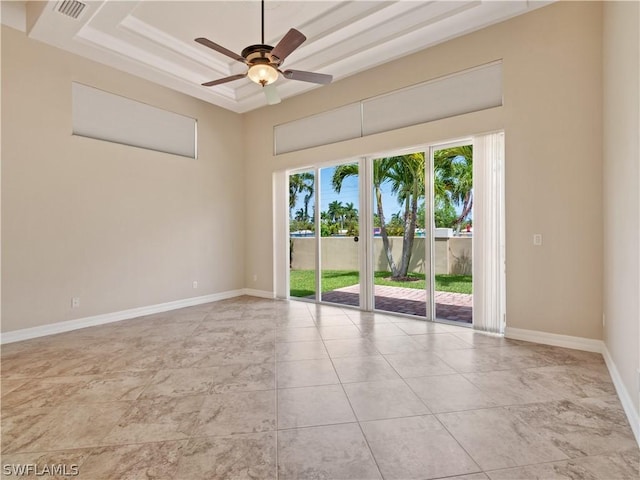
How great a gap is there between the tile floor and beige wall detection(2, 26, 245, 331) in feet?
2.73

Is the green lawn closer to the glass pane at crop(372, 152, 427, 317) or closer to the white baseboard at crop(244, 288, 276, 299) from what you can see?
the glass pane at crop(372, 152, 427, 317)

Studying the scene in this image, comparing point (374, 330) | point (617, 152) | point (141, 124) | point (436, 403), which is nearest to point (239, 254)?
point (141, 124)

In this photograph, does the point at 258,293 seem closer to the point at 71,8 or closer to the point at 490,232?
the point at 490,232

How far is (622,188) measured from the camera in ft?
8.05

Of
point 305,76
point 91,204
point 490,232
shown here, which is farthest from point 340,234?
point 91,204

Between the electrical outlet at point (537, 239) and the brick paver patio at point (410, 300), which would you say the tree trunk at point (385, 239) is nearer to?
the brick paver patio at point (410, 300)

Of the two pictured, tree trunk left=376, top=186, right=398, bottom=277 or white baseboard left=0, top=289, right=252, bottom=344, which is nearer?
white baseboard left=0, top=289, right=252, bottom=344

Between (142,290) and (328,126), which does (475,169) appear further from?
(142,290)

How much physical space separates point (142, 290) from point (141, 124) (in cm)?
272

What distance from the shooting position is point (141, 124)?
514cm

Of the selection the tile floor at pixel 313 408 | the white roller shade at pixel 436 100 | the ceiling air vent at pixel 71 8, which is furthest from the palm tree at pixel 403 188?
the ceiling air vent at pixel 71 8

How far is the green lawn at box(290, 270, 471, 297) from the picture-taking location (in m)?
4.43

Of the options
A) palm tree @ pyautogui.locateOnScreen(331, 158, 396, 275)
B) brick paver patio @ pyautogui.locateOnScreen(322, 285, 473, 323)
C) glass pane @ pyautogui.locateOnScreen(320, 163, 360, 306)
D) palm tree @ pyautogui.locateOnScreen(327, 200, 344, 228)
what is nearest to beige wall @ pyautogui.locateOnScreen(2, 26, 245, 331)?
glass pane @ pyautogui.locateOnScreen(320, 163, 360, 306)

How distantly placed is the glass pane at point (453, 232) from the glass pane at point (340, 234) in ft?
4.36
